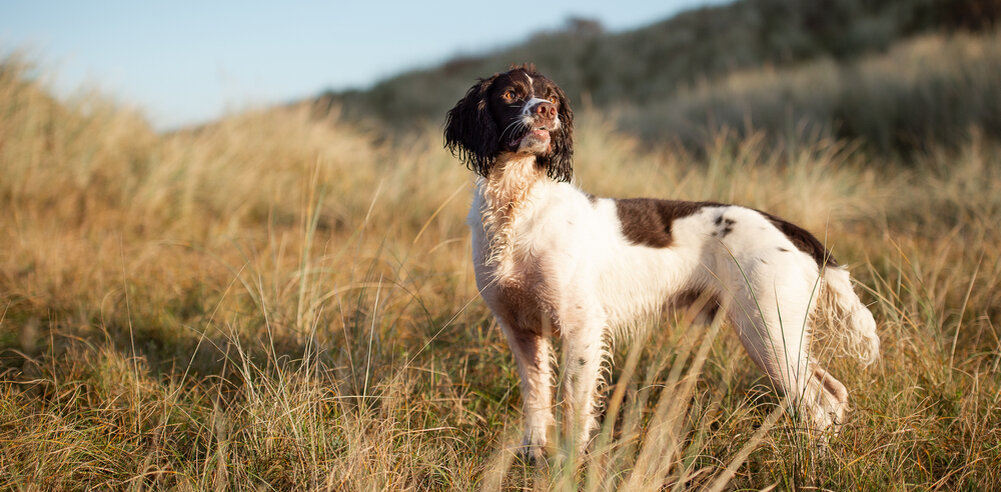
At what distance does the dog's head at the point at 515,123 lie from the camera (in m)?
2.13

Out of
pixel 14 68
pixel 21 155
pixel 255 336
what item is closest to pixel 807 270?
pixel 255 336

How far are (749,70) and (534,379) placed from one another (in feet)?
46.0

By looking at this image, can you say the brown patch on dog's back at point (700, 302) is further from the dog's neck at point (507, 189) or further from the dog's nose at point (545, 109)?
the dog's nose at point (545, 109)

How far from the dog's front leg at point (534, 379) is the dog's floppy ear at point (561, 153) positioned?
2.10 feet

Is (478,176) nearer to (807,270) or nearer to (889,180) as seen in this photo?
(807,270)

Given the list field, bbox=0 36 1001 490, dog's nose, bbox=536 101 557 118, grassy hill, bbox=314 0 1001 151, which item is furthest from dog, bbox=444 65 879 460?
grassy hill, bbox=314 0 1001 151

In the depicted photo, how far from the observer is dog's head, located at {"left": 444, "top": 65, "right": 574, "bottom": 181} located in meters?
2.13

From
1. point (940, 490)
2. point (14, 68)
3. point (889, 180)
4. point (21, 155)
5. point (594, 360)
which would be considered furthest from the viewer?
point (889, 180)

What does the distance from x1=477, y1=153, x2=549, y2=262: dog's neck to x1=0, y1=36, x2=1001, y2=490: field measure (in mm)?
477

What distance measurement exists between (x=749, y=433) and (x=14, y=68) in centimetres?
708

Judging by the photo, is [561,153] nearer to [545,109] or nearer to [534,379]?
[545,109]

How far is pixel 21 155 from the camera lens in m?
5.03

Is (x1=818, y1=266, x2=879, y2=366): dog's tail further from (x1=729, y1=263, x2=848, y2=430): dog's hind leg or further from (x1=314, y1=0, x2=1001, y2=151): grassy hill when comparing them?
(x1=314, y1=0, x2=1001, y2=151): grassy hill

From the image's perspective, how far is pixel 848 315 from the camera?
2287mm
